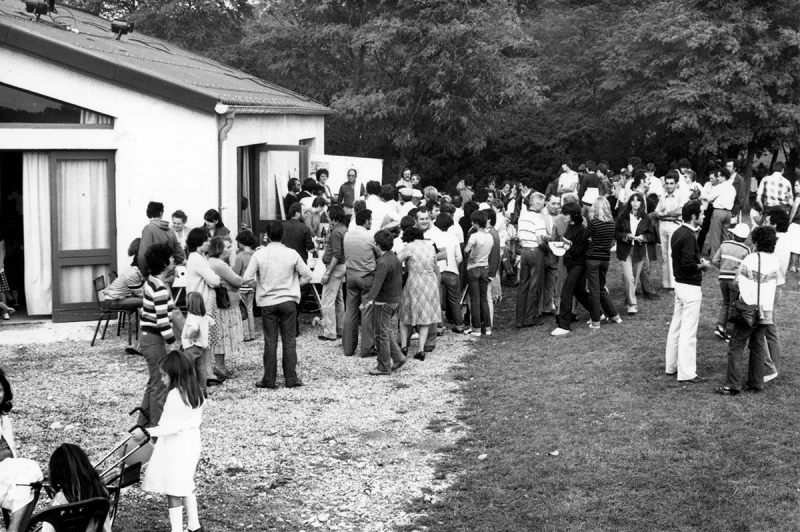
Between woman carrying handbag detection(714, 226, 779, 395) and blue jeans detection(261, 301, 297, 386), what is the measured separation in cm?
451

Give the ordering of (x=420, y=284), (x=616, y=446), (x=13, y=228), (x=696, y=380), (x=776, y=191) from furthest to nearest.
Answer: (x=776, y=191), (x=13, y=228), (x=420, y=284), (x=696, y=380), (x=616, y=446)

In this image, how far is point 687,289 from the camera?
10430 millimetres

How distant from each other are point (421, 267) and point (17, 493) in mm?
6884

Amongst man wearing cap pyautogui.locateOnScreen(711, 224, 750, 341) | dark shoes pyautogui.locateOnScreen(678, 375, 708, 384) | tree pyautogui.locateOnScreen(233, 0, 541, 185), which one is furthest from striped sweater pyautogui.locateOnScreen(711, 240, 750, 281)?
tree pyautogui.locateOnScreen(233, 0, 541, 185)

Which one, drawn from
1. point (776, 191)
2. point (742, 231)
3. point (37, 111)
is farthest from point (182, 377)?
point (776, 191)

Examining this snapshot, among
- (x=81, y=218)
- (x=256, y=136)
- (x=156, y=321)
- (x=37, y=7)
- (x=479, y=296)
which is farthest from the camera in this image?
(x=256, y=136)

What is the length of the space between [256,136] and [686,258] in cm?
817

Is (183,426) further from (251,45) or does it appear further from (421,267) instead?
(251,45)

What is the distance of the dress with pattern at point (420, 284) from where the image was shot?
12273 millimetres

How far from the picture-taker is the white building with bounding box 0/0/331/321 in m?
13.6

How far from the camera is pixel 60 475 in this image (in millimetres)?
5871

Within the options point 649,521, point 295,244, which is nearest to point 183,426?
point 649,521

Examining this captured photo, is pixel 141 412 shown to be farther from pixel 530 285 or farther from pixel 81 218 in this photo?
pixel 530 285

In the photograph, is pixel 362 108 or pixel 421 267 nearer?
Result: pixel 421 267
